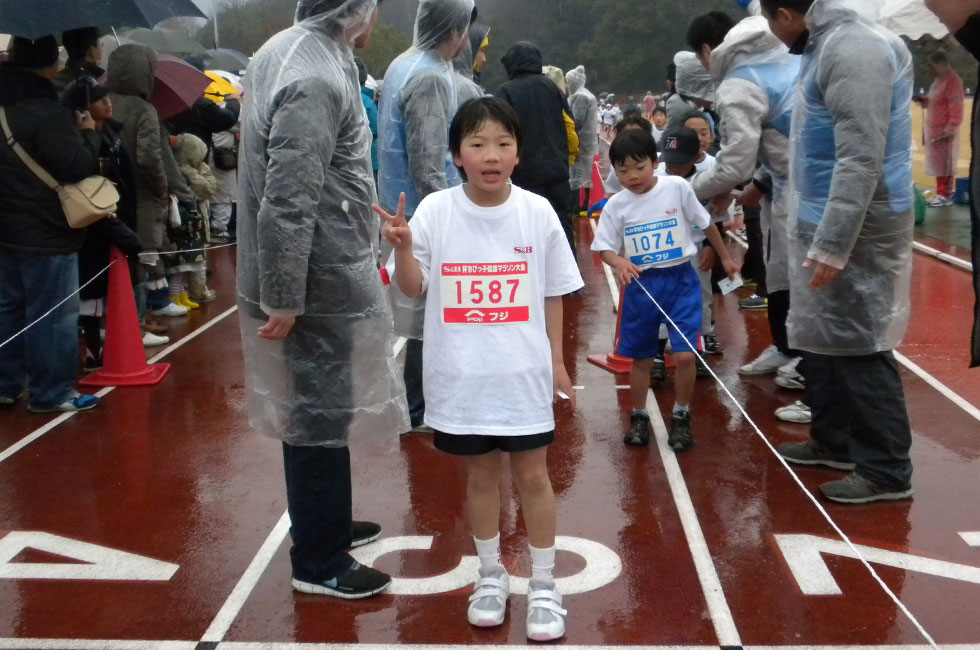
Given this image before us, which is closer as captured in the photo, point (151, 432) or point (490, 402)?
point (490, 402)

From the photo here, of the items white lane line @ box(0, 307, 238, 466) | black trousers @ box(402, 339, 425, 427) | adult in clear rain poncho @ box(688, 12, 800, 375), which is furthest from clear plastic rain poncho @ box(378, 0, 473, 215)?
white lane line @ box(0, 307, 238, 466)

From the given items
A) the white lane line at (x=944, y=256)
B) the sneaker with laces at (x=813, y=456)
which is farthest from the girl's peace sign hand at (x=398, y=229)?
the white lane line at (x=944, y=256)

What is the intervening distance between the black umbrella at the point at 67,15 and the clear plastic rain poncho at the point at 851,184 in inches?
146

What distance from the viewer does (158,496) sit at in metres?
4.88

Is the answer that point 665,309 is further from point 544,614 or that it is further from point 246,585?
point 246,585

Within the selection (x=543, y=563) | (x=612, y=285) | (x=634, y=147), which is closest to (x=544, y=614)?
(x=543, y=563)

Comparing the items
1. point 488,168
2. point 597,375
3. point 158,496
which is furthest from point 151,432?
point 488,168

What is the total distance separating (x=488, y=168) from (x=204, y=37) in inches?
1611

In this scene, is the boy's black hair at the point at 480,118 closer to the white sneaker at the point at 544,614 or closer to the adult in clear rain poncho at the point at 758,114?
the white sneaker at the point at 544,614

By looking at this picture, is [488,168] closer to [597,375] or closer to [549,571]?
[549,571]

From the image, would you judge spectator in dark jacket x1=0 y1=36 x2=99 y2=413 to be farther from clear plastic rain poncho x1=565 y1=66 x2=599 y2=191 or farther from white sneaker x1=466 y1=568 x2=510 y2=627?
clear plastic rain poncho x1=565 y1=66 x2=599 y2=191

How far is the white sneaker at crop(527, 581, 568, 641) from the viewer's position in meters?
3.45

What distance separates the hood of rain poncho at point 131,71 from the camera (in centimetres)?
775

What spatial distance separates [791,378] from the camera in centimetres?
641
